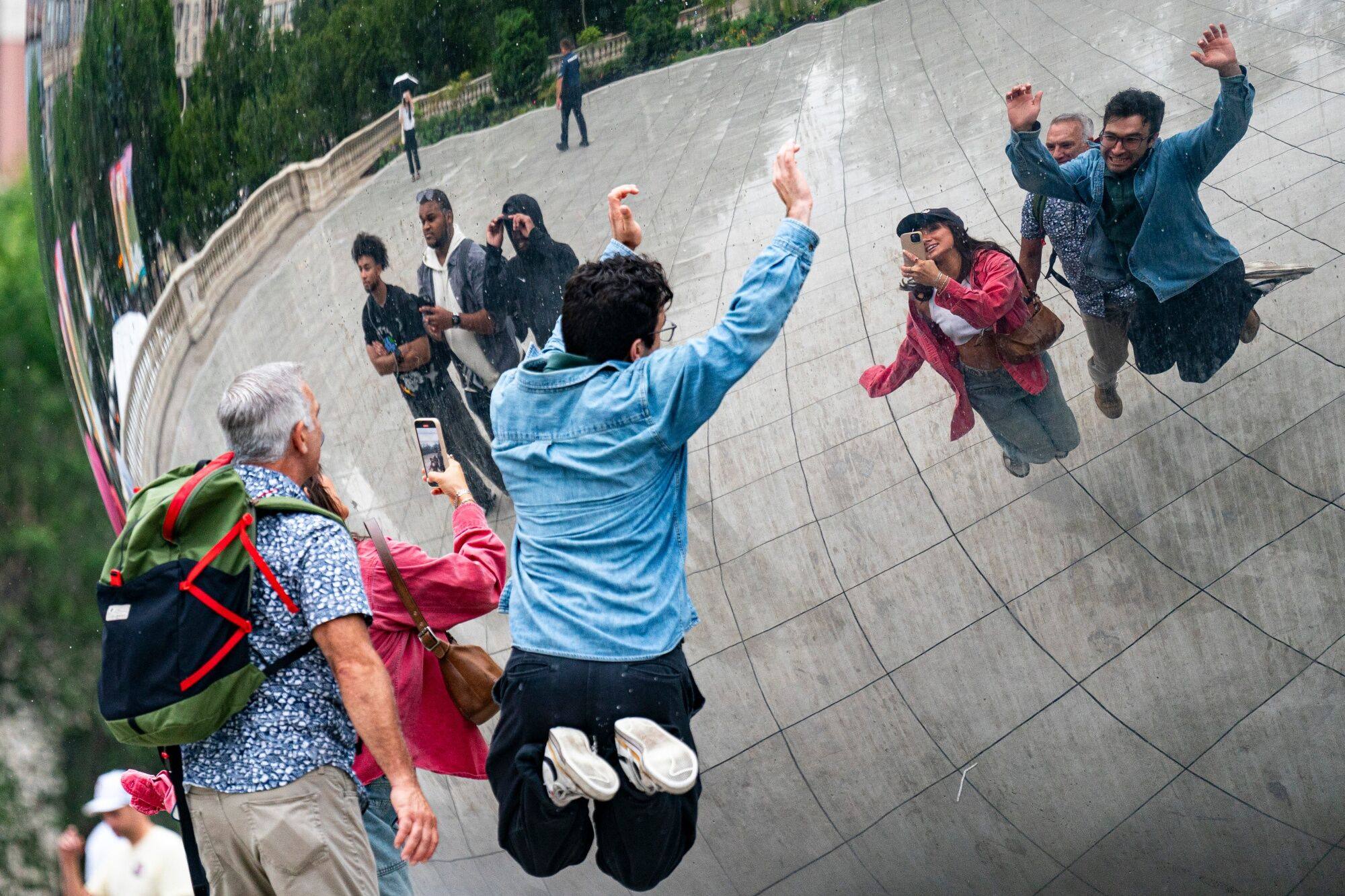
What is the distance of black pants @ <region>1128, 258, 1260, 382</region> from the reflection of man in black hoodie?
1.32 m

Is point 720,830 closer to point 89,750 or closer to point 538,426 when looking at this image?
point 538,426

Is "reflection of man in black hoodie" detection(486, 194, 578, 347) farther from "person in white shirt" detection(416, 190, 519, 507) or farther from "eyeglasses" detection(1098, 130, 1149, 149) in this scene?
"eyeglasses" detection(1098, 130, 1149, 149)

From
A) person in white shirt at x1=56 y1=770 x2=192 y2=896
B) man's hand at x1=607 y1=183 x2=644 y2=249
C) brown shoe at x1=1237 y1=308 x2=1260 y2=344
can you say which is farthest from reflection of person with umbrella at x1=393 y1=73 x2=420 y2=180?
person in white shirt at x1=56 y1=770 x2=192 y2=896

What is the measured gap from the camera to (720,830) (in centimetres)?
342

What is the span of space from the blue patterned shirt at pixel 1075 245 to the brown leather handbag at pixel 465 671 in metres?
1.70

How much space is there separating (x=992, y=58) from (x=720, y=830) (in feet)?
6.90

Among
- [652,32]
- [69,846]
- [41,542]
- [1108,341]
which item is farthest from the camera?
[41,542]

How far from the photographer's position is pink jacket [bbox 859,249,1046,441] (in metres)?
2.79

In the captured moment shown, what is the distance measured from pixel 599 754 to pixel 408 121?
5.28ft

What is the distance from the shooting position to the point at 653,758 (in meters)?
2.64

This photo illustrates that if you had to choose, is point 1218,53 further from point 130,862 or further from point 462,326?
point 130,862

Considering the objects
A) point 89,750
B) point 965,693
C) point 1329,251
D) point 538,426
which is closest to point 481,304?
point 538,426

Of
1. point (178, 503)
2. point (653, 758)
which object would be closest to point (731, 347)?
point (653, 758)

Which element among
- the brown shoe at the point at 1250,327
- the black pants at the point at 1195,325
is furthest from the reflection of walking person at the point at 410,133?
the brown shoe at the point at 1250,327
